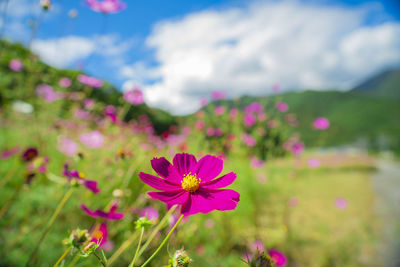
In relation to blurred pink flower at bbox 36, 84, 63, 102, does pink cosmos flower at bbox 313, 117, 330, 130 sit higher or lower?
higher

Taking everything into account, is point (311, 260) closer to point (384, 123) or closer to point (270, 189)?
point (270, 189)

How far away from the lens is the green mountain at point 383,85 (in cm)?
7705

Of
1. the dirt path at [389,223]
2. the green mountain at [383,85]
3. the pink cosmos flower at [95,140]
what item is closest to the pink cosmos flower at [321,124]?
the dirt path at [389,223]

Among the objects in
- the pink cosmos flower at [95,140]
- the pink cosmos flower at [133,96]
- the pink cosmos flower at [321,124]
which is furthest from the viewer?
the pink cosmos flower at [321,124]

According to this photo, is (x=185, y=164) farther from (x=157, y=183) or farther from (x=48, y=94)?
(x=48, y=94)

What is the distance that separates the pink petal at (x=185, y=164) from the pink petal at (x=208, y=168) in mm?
17

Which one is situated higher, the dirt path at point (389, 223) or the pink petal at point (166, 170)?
the dirt path at point (389, 223)

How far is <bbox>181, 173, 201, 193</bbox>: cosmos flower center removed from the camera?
1.22 feet

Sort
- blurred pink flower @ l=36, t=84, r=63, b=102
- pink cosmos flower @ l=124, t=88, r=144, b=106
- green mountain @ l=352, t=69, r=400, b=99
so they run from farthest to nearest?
1. green mountain @ l=352, t=69, r=400, b=99
2. blurred pink flower @ l=36, t=84, r=63, b=102
3. pink cosmos flower @ l=124, t=88, r=144, b=106

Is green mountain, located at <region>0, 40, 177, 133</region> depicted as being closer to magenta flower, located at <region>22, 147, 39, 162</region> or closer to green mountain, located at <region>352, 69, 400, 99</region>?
magenta flower, located at <region>22, 147, 39, 162</region>

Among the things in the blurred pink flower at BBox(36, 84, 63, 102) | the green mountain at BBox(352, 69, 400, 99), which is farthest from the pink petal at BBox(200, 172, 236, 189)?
the green mountain at BBox(352, 69, 400, 99)

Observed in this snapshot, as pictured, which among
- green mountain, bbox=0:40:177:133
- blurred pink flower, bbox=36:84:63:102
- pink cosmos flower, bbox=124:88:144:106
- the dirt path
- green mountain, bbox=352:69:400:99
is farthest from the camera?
green mountain, bbox=352:69:400:99

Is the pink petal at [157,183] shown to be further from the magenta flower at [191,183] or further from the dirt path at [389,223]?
the dirt path at [389,223]

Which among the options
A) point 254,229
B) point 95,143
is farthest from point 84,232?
point 254,229
